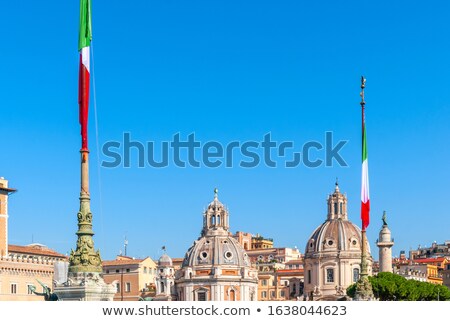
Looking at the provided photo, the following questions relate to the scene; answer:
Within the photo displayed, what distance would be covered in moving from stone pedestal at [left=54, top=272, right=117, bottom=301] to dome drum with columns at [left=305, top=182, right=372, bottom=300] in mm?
89599

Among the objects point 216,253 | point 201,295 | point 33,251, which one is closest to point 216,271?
point 216,253

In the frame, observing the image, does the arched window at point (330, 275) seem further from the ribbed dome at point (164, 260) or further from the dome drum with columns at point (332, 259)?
the ribbed dome at point (164, 260)

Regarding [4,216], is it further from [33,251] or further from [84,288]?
[84,288]

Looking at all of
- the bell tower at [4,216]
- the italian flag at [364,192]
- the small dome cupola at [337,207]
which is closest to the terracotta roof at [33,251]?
the bell tower at [4,216]

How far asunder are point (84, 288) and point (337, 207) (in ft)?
321

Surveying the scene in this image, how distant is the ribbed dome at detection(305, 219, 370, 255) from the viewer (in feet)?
382

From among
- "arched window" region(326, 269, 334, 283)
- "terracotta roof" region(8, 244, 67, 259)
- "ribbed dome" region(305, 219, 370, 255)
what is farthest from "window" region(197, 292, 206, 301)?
"terracotta roof" region(8, 244, 67, 259)

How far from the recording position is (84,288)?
25094 mm

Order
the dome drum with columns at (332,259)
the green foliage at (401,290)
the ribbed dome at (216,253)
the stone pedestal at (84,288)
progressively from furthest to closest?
the ribbed dome at (216,253) < the dome drum with columns at (332,259) < the green foliage at (401,290) < the stone pedestal at (84,288)

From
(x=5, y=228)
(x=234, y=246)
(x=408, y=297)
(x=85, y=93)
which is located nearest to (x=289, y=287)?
(x=234, y=246)

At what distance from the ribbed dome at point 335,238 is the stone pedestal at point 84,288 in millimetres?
92560

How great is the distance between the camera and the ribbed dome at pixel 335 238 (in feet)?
382
